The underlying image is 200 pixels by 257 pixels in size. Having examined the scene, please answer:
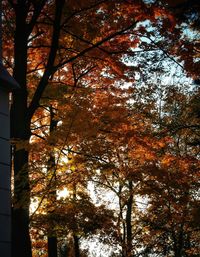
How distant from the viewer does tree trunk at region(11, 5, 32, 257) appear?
10.4 m

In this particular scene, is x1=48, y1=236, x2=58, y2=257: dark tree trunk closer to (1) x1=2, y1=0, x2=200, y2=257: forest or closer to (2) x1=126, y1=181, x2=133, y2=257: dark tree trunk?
(1) x1=2, y1=0, x2=200, y2=257: forest

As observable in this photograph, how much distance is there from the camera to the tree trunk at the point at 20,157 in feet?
34.1

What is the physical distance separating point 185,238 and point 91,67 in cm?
1526

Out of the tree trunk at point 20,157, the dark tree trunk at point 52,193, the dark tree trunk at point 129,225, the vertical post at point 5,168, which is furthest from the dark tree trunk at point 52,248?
the vertical post at point 5,168

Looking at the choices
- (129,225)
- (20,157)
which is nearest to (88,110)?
(20,157)

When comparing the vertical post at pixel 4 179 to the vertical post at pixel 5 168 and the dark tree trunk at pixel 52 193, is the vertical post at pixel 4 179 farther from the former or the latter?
the dark tree trunk at pixel 52 193

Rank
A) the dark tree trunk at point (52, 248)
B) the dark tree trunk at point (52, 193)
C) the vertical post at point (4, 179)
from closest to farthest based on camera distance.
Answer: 1. the vertical post at point (4, 179)
2. the dark tree trunk at point (52, 193)
3. the dark tree trunk at point (52, 248)

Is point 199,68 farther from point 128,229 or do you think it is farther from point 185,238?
point 185,238

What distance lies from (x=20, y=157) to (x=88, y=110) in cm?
239

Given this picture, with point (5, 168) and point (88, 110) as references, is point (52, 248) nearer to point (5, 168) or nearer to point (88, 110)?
point (88, 110)

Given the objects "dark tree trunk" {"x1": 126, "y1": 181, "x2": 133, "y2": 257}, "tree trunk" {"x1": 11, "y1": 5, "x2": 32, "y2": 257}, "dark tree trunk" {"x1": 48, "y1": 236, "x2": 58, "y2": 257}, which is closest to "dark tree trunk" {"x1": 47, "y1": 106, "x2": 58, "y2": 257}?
"dark tree trunk" {"x1": 48, "y1": 236, "x2": 58, "y2": 257}

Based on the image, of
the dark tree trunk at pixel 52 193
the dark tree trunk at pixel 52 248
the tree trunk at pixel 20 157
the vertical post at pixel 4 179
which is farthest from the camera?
the dark tree trunk at pixel 52 248

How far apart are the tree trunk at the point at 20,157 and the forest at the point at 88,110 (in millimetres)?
25

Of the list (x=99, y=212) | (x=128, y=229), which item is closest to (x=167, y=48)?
(x=99, y=212)
